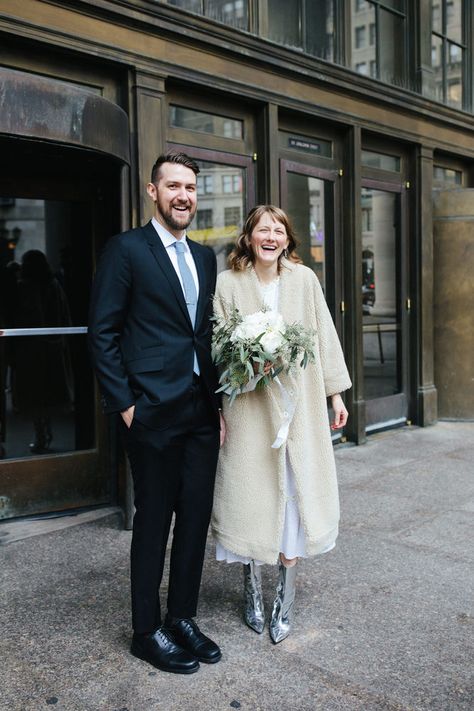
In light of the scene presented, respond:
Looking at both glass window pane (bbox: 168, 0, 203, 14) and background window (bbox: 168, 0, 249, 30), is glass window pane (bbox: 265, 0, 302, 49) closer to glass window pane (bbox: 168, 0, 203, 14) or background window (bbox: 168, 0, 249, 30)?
background window (bbox: 168, 0, 249, 30)

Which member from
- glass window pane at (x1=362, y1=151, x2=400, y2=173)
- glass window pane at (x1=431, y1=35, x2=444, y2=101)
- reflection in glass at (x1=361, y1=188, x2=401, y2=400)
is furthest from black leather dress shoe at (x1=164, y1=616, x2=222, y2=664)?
glass window pane at (x1=431, y1=35, x2=444, y2=101)

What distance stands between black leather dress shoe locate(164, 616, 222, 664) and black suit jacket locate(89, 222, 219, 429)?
923 millimetres

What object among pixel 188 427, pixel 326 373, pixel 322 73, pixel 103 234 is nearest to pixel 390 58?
pixel 322 73

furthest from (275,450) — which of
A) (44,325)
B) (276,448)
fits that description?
(44,325)

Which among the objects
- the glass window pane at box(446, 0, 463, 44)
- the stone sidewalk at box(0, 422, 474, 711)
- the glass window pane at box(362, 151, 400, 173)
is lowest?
the stone sidewalk at box(0, 422, 474, 711)

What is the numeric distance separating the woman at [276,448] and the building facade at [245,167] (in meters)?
1.34

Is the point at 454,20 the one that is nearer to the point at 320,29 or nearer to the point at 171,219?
the point at 320,29

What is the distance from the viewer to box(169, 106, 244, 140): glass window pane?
5.65 m

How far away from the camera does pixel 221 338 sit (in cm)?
316

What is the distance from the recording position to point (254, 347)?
3.06 metres

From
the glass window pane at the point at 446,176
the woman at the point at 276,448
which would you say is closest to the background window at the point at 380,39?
the glass window pane at the point at 446,176

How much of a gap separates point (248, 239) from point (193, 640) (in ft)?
5.95

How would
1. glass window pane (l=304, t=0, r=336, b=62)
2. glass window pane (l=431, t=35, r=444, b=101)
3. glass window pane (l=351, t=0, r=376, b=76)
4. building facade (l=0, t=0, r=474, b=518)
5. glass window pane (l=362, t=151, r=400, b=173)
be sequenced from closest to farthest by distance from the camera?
building facade (l=0, t=0, r=474, b=518) < glass window pane (l=304, t=0, r=336, b=62) < glass window pane (l=351, t=0, r=376, b=76) < glass window pane (l=362, t=151, r=400, b=173) < glass window pane (l=431, t=35, r=444, b=101)

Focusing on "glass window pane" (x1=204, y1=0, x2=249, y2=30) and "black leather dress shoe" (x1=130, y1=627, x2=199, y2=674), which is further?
"glass window pane" (x1=204, y1=0, x2=249, y2=30)
